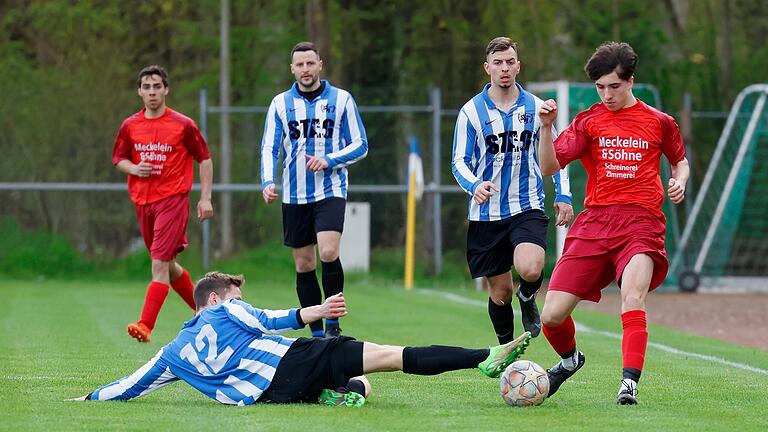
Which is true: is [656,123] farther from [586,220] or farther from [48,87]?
[48,87]

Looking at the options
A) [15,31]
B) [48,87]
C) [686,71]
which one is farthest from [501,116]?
[15,31]

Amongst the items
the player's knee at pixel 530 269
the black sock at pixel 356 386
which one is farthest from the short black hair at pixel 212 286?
the player's knee at pixel 530 269

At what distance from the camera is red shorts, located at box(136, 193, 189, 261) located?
11.1 meters

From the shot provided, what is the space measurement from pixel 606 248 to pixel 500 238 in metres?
1.71

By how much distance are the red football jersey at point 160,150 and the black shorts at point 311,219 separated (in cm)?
148

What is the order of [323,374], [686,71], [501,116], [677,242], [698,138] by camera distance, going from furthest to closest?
1. [686,71]
2. [698,138]
3. [677,242]
4. [501,116]
5. [323,374]

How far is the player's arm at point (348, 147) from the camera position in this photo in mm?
9922

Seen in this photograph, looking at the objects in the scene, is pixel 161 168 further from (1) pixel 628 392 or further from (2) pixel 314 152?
(1) pixel 628 392

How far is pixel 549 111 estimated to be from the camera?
23.6 feet

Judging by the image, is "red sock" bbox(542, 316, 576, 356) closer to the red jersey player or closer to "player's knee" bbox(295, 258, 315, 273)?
"player's knee" bbox(295, 258, 315, 273)

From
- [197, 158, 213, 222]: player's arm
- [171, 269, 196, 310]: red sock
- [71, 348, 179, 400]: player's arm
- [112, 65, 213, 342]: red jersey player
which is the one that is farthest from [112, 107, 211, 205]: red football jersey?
[71, 348, 179, 400]: player's arm

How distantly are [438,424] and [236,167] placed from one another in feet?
49.9

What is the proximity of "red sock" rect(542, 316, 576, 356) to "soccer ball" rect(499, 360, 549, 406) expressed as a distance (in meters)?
0.40

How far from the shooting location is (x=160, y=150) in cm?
1139
